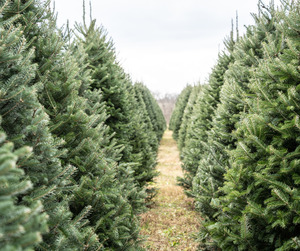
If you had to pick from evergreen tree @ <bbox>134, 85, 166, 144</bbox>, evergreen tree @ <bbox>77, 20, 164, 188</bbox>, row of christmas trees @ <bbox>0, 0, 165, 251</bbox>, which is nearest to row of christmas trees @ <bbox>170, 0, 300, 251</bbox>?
row of christmas trees @ <bbox>0, 0, 165, 251</bbox>

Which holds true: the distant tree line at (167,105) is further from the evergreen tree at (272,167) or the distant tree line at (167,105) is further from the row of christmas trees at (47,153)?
the row of christmas trees at (47,153)

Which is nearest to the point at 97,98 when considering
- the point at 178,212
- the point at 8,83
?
the point at 8,83

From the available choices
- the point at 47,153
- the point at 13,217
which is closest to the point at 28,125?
the point at 47,153

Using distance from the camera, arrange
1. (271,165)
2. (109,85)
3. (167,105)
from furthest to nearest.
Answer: (167,105) → (109,85) → (271,165)

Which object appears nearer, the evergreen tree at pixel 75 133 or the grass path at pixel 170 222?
the evergreen tree at pixel 75 133

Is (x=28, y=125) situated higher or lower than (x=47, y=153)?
higher

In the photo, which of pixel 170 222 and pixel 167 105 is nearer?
pixel 170 222

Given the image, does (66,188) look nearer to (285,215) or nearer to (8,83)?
(8,83)

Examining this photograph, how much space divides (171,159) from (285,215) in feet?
51.0

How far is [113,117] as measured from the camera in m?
5.92

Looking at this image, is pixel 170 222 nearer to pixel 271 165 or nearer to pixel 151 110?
pixel 271 165

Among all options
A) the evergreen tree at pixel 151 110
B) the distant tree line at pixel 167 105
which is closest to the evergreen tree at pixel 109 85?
the evergreen tree at pixel 151 110

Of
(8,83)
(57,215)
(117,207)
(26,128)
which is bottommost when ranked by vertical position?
(117,207)

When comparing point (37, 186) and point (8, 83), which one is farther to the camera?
point (37, 186)
